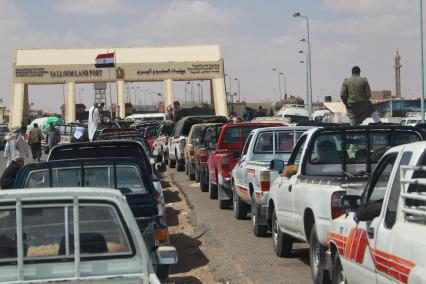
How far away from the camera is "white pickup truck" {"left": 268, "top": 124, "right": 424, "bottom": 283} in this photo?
8.54 m

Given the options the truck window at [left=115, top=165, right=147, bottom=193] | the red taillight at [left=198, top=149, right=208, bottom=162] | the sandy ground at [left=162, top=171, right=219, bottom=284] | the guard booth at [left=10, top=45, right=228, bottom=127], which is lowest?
the sandy ground at [left=162, top=171, right=219, bottom=284]

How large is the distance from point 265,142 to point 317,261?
573 centimetres

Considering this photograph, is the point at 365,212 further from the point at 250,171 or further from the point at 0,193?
the point at 250,171

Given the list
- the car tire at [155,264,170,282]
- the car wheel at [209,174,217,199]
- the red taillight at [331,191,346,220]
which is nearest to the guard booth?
the car wheel at [209,174,217,199]

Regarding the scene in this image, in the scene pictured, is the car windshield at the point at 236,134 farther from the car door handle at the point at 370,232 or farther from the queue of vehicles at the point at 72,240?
the queue of vehicles at the point at 72,240

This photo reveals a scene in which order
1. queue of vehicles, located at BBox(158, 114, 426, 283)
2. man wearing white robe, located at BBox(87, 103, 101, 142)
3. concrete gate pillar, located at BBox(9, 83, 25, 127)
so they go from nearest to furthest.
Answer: queue of vehicles, located at BBox(158, 114, 426, 283)
man wearing white robe, located at BBox(87, 103, 101, 142)
concrete gate pillar, located at BBox(9, 83, 25, 127)

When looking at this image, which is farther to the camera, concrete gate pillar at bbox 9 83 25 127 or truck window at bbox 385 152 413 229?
concrete gate pillar at bbox 9 83 25 127

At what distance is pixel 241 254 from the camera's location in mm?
10492

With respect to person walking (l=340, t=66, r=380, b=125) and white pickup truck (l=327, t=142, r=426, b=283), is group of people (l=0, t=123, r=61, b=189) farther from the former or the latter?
person walking (l=340, t=66, r=380, b=125)

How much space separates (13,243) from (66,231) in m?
0.36

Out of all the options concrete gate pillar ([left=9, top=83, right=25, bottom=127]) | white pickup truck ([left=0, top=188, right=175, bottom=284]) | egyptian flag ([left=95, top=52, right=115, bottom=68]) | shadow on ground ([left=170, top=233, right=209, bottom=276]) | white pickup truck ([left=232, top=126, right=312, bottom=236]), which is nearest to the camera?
white pickup truck ([left=0, top=188, right=175, bottom=284])

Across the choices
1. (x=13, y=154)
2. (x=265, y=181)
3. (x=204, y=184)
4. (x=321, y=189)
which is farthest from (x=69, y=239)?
(x=204, y=184)

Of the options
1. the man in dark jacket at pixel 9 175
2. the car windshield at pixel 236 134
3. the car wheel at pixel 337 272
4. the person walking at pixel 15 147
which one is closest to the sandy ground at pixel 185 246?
the car windshield at pixel 236 134

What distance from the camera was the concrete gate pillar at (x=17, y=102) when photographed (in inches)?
2813
